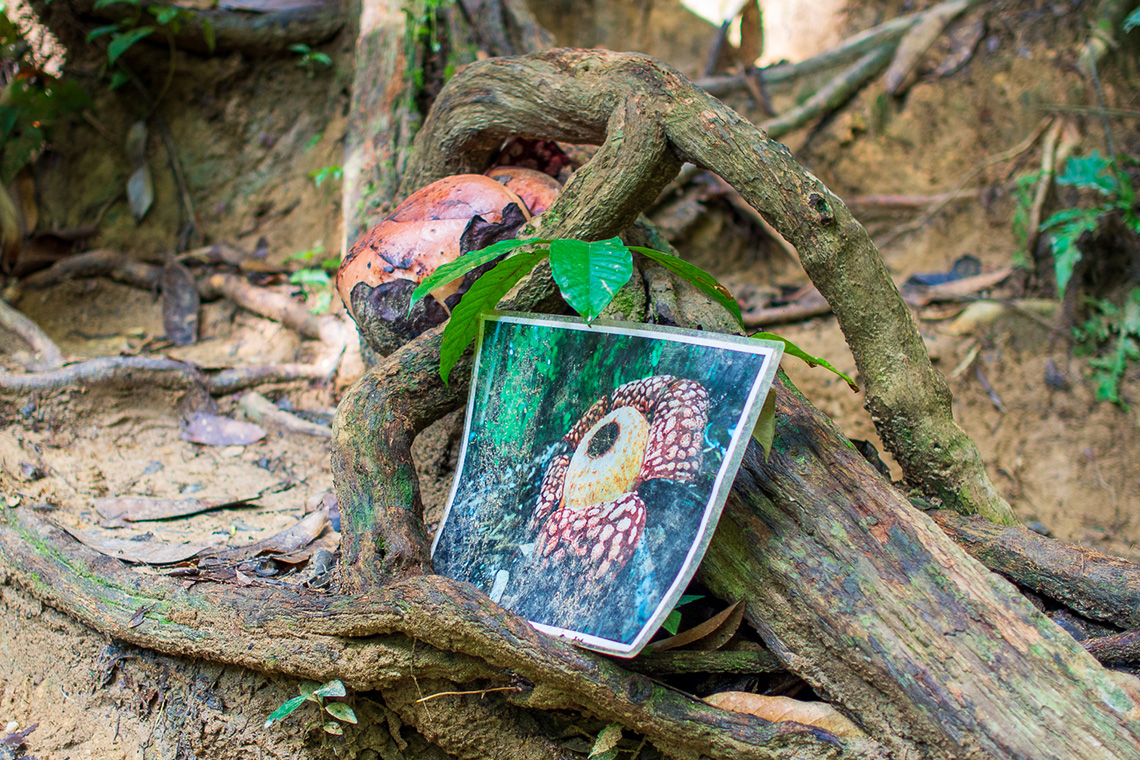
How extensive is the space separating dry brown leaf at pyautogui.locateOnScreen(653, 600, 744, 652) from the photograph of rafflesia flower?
0.84 feet

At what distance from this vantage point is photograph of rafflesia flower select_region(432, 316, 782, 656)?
132 centimetres

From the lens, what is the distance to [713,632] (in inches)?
61.0

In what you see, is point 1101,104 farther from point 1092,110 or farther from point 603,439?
point 603,439

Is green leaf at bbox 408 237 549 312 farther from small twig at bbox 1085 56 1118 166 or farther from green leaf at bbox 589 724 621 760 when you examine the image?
small twig at bbox 1085 56 1118 166

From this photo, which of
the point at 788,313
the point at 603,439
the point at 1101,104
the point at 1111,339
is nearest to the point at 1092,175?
the point at 1101,104

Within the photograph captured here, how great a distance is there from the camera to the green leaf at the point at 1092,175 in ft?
10.6

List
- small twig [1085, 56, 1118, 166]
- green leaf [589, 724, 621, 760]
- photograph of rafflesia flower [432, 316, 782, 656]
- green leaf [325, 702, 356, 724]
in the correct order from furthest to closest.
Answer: small twig [1085, 56, 1118, 166]
green leaf [325, 702, 356, 724]
green leaf [589, 724, 621, 760]
photograph of rafflesia flower [432, 316, 782, 656]

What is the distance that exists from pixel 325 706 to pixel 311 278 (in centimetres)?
263

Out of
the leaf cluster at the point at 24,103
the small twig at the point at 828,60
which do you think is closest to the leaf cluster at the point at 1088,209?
the small twig at the point at 828,60

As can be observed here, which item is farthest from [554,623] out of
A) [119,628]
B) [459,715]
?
[119,628]

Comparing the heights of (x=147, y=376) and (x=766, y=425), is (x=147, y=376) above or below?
below

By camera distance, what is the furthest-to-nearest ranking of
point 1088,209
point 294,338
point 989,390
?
point 294,338
point 989,390
point 1088,209

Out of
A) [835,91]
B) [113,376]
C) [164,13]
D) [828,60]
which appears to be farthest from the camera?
[828,60]

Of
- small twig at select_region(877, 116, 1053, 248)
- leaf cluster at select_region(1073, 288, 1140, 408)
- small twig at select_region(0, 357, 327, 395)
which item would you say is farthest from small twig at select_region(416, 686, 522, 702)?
small twig at select_region(877, 116, 1053, 248)
